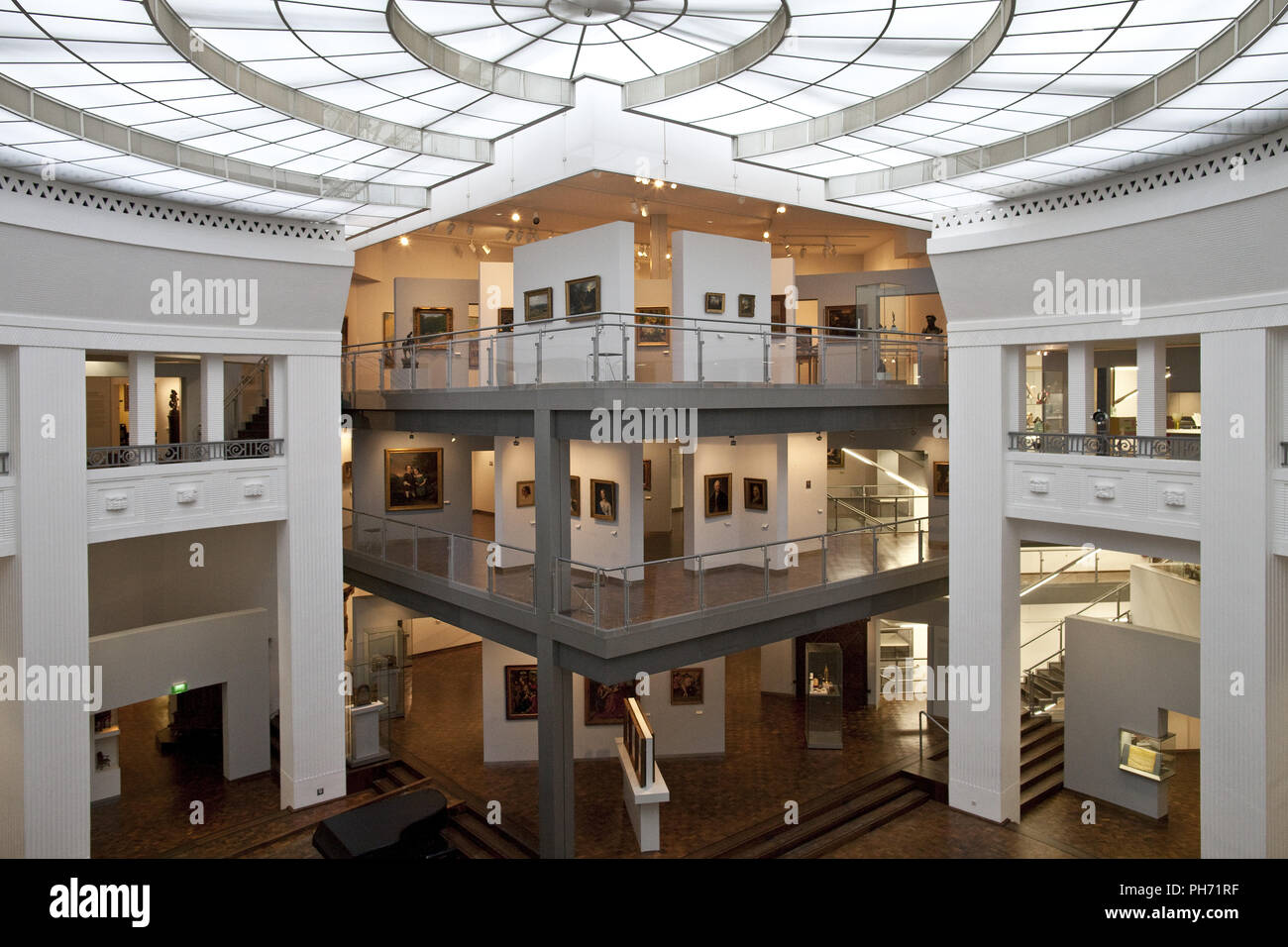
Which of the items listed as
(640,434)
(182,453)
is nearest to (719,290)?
(640,434)

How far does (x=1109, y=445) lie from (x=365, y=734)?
13959mm

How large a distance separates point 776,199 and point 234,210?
9773 millimetres

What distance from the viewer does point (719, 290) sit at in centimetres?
1565

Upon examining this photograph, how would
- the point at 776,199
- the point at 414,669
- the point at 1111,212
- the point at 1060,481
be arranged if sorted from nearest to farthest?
the point at 1111,212, the point at 1060,481, the point at 776,199, the point at 414,669

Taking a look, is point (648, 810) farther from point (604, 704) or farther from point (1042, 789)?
point (1042, 789)

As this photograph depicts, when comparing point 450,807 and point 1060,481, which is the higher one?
point 1060,481

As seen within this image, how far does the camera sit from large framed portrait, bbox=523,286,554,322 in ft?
51.6

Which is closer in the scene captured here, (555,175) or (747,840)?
(747,840)

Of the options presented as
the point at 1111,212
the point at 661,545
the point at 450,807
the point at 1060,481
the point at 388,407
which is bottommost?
the point at 450,807

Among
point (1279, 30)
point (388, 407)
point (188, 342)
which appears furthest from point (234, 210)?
point (1279, 30)

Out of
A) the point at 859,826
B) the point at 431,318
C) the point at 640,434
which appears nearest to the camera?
the point at 640,434

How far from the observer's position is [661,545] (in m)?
18.4

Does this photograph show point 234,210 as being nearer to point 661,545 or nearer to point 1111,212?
point 661,545

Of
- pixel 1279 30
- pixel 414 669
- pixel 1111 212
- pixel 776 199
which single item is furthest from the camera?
pixel 414 669
